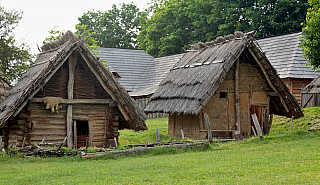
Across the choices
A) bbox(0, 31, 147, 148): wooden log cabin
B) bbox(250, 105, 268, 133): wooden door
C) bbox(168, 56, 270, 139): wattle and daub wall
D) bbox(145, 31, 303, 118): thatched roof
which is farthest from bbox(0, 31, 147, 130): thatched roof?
bbox(250, 105, 268, 133): wooden door

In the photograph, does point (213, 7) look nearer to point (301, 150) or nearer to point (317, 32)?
point (317, 32)

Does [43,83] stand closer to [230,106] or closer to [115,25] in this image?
[230,106]

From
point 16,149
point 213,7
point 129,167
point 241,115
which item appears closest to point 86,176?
point 129,167

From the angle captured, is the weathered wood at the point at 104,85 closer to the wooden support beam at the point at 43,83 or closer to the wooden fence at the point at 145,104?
the wooden support beam at the point at 43,83

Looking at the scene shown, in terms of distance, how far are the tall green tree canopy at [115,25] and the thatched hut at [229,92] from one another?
4332cm

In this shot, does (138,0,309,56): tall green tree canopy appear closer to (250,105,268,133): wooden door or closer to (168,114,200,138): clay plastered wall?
(250,105,268,133): wooden door

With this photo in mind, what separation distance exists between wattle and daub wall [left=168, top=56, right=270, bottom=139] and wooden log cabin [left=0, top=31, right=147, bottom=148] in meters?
4.34

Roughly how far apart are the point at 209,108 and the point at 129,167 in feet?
31.8

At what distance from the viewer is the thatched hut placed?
21.4m

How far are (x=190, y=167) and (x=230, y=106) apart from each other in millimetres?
10121

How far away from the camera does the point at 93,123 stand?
61.6 feet

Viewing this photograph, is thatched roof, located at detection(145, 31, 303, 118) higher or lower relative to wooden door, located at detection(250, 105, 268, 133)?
higher

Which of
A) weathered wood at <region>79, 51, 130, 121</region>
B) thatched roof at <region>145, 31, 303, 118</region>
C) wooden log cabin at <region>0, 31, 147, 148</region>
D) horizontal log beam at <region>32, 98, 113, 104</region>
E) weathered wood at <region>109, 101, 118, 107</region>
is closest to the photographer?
wooden log cabin at <region>0, 31, 147, 148</region>

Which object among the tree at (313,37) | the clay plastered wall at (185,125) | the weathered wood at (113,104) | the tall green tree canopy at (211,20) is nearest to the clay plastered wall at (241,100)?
the clay plastered wall at (185,125)
